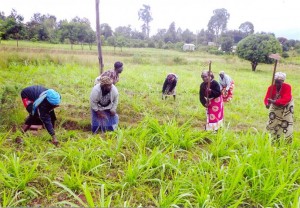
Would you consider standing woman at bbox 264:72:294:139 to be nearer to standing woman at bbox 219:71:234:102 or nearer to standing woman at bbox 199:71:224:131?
standing woman at bbox 199:71:224:131

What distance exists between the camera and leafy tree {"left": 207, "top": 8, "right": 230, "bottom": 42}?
40.0 m

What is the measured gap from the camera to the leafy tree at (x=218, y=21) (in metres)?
40.0

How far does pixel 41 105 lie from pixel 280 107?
3636 millimetres

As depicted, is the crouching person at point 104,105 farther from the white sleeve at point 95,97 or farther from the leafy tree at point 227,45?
the leafy tree at point 227,45

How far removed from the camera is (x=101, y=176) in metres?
2.88

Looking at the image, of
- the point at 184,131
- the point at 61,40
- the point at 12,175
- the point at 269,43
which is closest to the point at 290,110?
the point at 184,131

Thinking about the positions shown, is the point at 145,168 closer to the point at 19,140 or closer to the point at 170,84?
the point at 19,140

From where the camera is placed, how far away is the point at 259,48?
20562mm

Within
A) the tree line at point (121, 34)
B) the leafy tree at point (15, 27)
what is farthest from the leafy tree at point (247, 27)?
the leafy tree at point (15, 27)

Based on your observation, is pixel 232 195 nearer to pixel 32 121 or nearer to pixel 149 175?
pixel 149 175

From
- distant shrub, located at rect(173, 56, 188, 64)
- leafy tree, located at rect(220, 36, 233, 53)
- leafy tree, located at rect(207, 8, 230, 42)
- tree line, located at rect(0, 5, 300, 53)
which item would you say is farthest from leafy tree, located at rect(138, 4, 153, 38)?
distant shrub, located at rect(173, 56, 188, 64)

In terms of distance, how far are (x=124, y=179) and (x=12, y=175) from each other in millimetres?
1173

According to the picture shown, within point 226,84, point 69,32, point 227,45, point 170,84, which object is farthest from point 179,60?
point 170,84

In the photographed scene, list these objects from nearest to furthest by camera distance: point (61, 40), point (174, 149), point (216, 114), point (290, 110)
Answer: point (174, 149) < point (290, 110) < point (216, 114) < point (61, 40)
